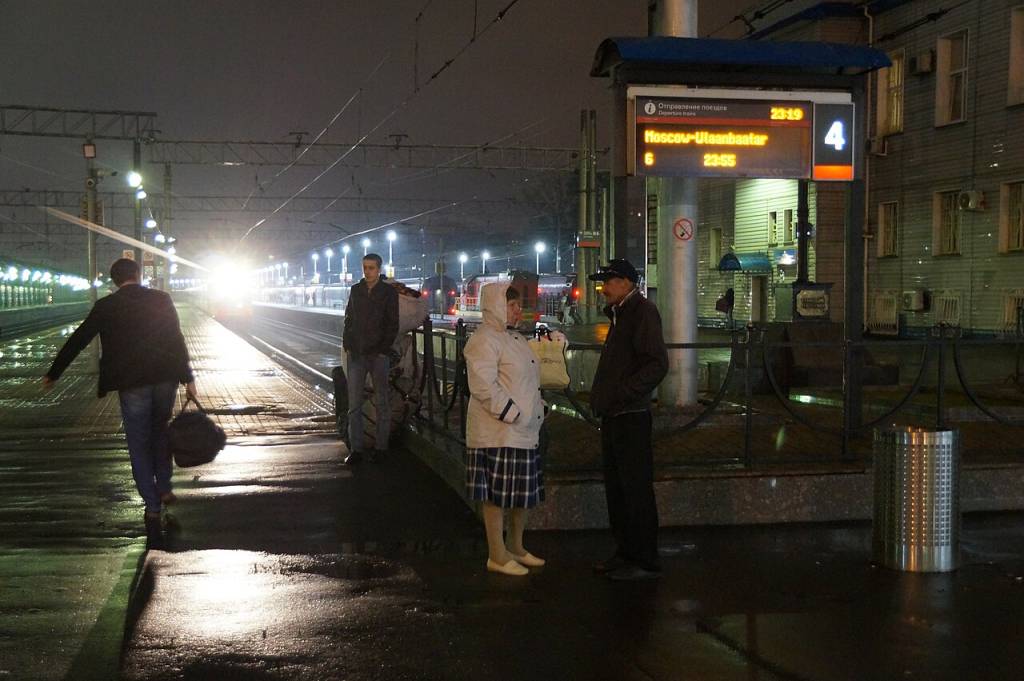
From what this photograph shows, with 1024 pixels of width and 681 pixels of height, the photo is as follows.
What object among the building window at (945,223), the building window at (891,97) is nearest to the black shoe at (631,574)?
the building window at (945,223)

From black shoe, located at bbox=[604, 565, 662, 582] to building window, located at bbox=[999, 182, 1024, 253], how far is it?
24344 mm

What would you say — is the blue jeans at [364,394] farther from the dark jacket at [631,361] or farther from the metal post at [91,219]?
the metal post at [91,219]

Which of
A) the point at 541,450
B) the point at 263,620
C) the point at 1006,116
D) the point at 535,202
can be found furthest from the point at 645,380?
the point at 535,202

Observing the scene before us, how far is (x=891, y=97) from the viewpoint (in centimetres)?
3325

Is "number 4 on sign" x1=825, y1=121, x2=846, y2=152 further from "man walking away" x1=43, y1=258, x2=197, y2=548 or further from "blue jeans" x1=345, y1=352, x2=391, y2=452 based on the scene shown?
"man walking away" x1=43, y1=258, x2=197, y2=548

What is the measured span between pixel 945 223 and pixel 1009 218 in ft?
9.78

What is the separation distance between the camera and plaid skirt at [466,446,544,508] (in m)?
6.70

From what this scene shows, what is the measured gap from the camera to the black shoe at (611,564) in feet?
22.4

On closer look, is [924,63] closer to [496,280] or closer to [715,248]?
[715,248]

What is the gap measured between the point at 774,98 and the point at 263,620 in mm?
6514

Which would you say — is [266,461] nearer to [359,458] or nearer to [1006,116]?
[359,458]

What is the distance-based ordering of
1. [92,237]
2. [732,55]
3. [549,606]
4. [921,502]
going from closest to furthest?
[549,606], [921,502], [732,55], [92,237]

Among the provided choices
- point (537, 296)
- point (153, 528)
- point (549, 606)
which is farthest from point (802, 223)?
point (537, 296)

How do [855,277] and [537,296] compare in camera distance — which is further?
[537,296]
